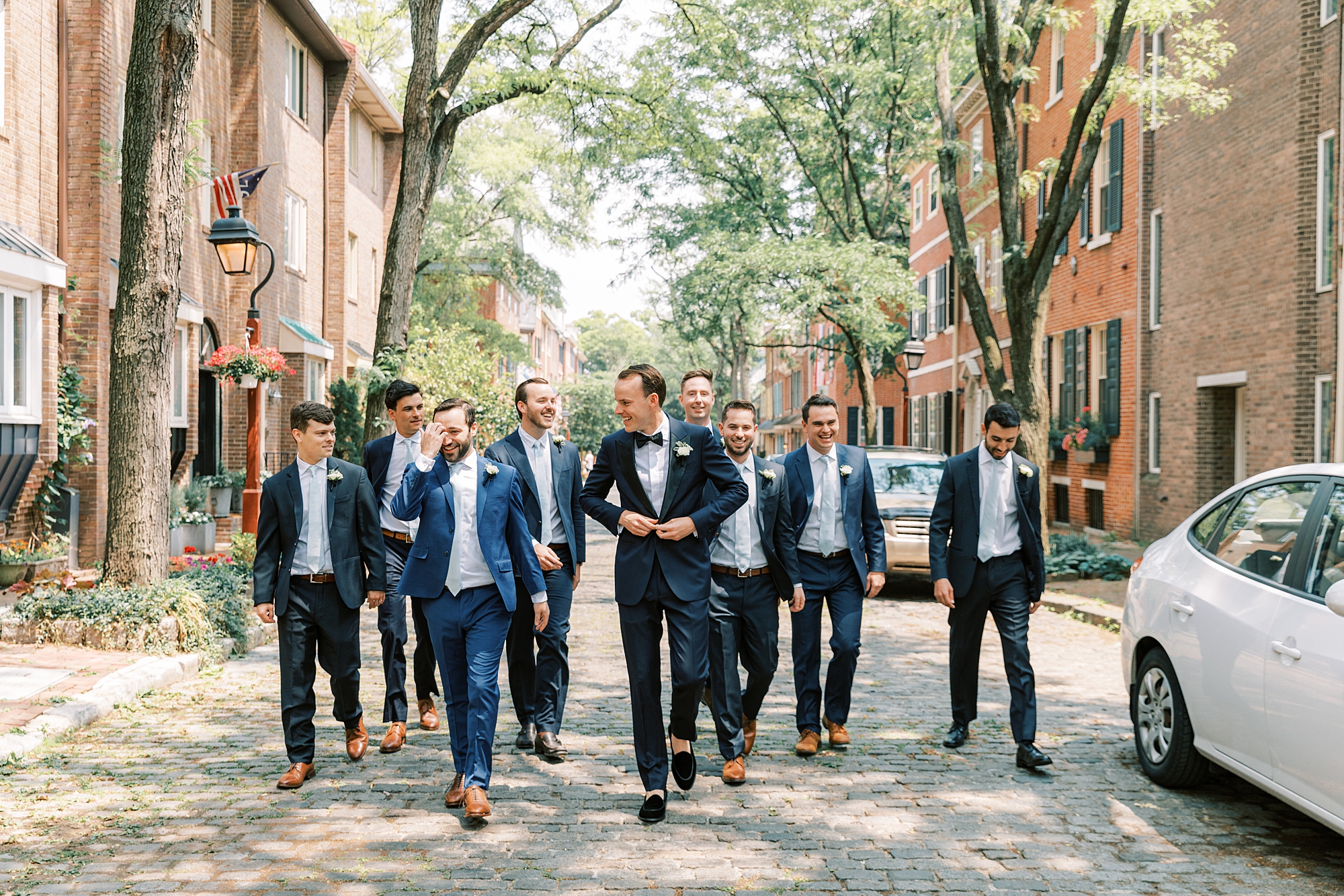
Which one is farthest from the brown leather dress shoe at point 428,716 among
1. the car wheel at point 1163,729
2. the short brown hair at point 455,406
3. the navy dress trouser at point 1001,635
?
the car wheel at point 1163,729

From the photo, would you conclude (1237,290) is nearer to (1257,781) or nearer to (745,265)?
(745,265)

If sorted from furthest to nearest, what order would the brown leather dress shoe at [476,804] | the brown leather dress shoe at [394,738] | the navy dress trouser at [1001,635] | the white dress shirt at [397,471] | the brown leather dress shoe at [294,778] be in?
the white dress shirt at [397,471]
the brown leather dress shoe at [394,738]
the navy dress trouser at [1001,635]
the brown leather dress shoe at [294,778]
the brown leather dress shoe at [476,804]

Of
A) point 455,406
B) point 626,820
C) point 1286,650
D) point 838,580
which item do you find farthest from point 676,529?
point 1286,650

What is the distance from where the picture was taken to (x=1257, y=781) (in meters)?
4.76

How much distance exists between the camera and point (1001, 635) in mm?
6324

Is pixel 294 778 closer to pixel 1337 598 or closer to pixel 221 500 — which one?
pixel 1337 598

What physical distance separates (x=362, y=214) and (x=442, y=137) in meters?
13.9

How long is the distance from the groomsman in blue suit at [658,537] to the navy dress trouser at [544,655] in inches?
41.1

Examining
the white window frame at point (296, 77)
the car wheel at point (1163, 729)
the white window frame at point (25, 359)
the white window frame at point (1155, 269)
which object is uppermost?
the white window frame at point (296, 77)

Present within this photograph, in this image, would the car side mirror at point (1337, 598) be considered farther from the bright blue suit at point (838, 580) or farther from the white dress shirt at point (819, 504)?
the white dress shirt at point (819, 504)

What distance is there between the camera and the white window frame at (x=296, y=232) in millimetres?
22359

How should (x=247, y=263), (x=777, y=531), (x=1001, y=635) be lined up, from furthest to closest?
1. (x=247, y=263)
2. (x=1001, y=635)
3. (x=777, y=531)

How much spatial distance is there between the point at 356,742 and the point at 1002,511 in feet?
12.5

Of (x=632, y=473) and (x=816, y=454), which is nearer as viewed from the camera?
(x=632, y=473)
